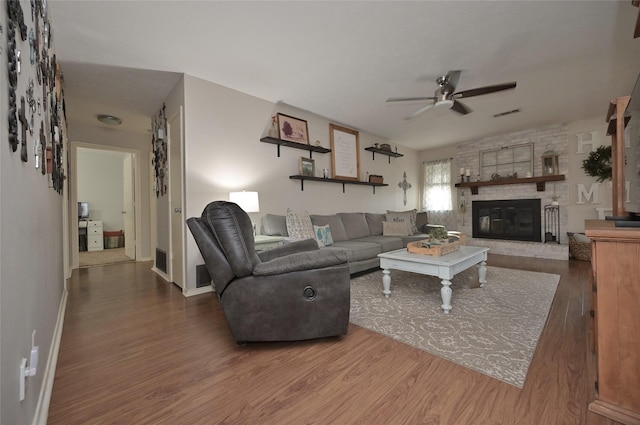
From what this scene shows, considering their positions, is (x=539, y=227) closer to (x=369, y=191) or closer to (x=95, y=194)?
(x=369, y=191)

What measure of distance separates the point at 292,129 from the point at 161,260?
276 cm

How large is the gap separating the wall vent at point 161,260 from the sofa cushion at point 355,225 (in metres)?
2.73

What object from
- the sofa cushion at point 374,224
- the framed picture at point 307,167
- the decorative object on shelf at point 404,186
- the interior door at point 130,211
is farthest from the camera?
the decorative object on shelf at point 404,186

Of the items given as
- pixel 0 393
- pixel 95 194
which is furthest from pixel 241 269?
pixel 95 194

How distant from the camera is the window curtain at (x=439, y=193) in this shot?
21.7ft

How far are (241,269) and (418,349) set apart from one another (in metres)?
1.28

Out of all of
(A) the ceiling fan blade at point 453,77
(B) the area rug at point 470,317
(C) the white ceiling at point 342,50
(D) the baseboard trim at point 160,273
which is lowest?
(B) the area rug at point 470,317

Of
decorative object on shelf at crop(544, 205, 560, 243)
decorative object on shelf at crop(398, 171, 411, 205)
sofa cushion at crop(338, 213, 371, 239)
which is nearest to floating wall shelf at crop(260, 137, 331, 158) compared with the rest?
sofa cushion at crop(338, 213, 371, 239)

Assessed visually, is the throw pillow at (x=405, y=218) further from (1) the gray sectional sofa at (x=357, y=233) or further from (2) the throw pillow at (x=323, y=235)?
(2) the throw pillow at (x=323, y=235)

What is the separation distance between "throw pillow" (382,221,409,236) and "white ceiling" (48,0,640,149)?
2.01 meters

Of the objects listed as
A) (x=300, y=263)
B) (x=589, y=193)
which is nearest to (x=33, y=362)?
(x=300, y=263)

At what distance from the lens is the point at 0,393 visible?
2.28 ft

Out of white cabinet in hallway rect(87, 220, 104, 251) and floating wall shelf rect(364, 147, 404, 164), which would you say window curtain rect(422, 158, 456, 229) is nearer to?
floating wall shelf rect(364, 147, 404, 164)

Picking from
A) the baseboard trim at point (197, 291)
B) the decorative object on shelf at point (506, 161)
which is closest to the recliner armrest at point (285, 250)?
the baseboard trim at point (197, 291)
